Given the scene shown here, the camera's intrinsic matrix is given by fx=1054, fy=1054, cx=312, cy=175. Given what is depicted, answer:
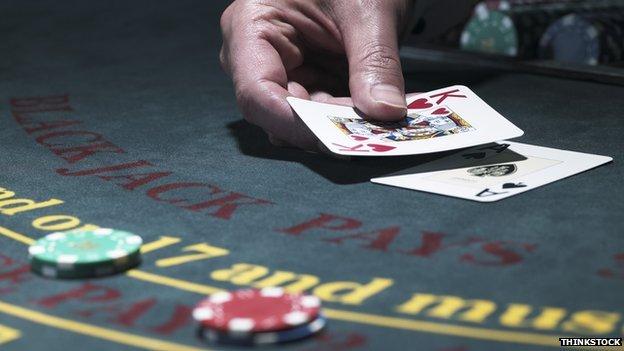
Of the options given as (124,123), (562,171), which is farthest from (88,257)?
(124,123)

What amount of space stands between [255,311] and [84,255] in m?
0.37

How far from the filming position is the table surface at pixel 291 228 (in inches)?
57.1

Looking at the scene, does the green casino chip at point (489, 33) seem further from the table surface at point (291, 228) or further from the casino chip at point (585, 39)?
the table surface at point (291, 228)

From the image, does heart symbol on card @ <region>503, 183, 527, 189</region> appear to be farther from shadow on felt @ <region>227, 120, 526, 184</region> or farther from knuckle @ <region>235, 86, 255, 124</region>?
knuckle @ <region>235, 86, 255, 124</region>

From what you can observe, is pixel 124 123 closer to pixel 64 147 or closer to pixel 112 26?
pixel 64 147

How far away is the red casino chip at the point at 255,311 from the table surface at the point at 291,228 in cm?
3

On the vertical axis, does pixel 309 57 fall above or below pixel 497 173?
above

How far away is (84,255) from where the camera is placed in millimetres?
1665

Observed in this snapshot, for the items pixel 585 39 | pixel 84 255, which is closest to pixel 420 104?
pixel 84 255

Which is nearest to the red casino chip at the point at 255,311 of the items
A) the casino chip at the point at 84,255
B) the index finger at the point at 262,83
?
the casino chip at the point at 84,255

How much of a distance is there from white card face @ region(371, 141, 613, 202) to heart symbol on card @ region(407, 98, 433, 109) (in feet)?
0.79

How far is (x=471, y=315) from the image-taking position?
1466 millimetres

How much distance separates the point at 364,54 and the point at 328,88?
0.39m

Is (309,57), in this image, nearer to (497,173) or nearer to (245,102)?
(245,102)
